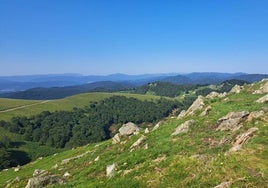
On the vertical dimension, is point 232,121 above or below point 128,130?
above

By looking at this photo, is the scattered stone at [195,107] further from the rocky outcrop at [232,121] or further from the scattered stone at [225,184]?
the scattered stone at [225,184]

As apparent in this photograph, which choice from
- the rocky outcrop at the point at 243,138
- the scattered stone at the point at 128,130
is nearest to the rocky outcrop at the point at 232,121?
the rocky outcrop at the point at 243,138

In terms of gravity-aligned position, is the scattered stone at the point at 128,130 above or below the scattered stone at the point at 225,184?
below

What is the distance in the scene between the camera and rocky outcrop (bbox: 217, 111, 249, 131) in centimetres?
3100

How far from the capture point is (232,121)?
31859mm

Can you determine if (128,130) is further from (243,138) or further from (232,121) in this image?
(243,138)

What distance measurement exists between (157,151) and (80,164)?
16.8m

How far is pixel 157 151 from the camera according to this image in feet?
93.5

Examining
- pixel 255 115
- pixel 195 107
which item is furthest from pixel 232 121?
pixel 195 107

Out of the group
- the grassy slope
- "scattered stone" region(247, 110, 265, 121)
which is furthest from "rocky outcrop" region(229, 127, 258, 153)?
"scattered stone" region(247, 110, 265, 121)

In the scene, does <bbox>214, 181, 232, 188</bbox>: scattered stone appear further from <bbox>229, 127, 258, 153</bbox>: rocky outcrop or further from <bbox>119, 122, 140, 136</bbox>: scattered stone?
<bbox>119, 122, 140, 136</bbox>: scattered stone

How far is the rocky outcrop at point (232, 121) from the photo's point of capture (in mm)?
30998

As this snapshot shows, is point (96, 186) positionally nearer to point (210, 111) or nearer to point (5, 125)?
point (210, 111)

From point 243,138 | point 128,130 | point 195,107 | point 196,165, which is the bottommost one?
point 128,130
